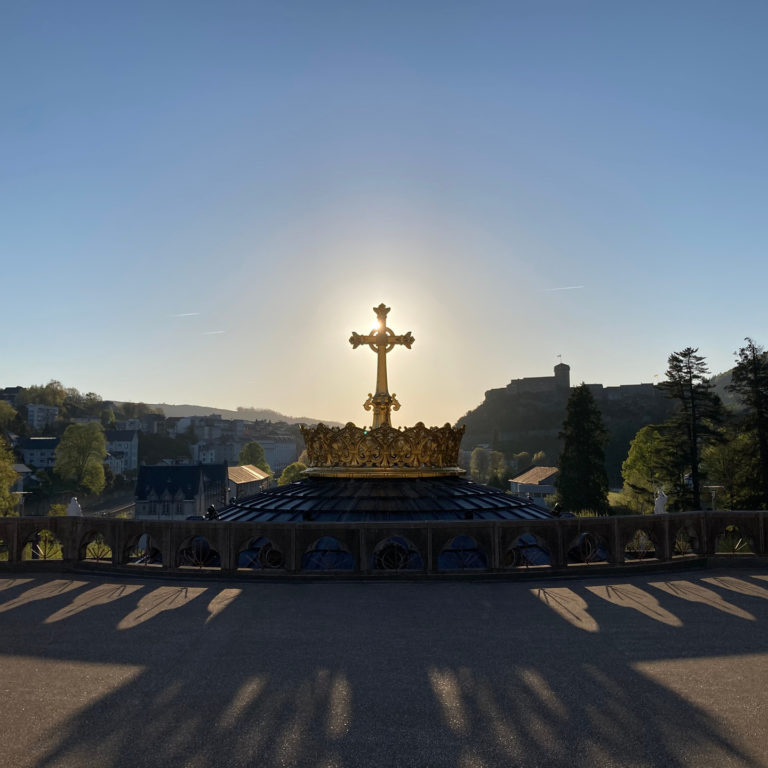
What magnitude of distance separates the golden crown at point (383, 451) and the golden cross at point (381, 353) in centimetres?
136

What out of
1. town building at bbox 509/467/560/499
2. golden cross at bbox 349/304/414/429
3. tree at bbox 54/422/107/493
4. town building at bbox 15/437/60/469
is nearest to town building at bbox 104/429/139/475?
town building at bbox 15/437/60/469

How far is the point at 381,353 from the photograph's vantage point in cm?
1875

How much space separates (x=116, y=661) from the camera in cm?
810

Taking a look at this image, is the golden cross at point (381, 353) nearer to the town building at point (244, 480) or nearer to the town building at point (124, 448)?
the town building at point (244, 480)

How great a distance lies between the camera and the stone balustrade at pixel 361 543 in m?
13.0

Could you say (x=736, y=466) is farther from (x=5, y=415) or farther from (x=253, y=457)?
(x=5, y=415)

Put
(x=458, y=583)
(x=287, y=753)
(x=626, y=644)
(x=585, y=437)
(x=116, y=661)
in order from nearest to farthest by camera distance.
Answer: (x=287, y=753) < (x=116, y=661) < (x=626, y=644) < (x=458, y=583) < (x=585, y=437)

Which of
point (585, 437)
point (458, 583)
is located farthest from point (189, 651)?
point (585, 437)

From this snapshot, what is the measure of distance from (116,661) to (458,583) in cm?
710

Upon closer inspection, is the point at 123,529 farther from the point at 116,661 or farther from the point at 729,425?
the point at 729,425

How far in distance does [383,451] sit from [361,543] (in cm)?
423

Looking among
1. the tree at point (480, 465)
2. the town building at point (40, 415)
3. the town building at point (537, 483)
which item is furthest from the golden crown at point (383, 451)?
the town building at point (40, 415)

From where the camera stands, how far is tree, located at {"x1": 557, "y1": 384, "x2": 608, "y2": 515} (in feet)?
168

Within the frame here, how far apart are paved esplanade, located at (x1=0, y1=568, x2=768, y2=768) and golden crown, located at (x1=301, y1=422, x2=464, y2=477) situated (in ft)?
16.9
